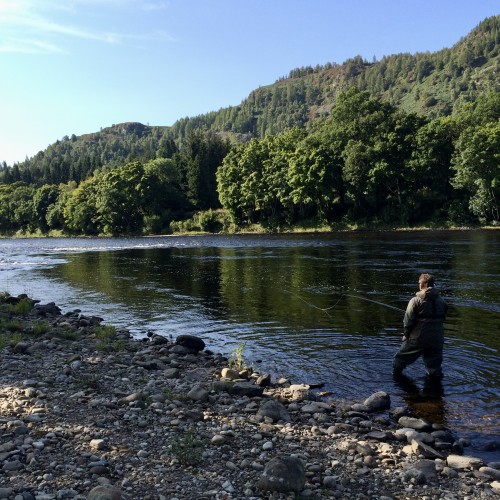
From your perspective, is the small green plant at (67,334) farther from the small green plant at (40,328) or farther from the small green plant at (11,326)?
the small green plant at (11,326)

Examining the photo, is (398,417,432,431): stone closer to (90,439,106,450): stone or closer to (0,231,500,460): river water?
(0,231,500,460): river water

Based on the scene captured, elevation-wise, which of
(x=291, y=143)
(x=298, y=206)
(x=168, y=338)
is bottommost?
(x=168, y=338)

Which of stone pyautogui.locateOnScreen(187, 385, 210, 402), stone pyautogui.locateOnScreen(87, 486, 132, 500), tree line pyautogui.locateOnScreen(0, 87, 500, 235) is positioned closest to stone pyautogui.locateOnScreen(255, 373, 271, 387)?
stone pyautogui.locateOnScreen(187, 385, 210, 402)

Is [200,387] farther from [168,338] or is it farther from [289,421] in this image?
[168,338]

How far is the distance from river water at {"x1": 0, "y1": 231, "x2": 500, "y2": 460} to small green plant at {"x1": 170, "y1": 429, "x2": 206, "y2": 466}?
14.5 ft

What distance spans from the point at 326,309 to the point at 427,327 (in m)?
9.31

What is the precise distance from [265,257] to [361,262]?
10.3m

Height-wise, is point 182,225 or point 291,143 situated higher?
point 291,143

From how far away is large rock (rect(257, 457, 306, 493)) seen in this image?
6348mm

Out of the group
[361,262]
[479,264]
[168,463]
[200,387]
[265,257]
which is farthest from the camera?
[265,257]

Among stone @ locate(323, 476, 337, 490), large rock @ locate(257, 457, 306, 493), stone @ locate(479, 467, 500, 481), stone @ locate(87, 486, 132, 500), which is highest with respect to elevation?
stone @ locate(87, 486, 132, 500)

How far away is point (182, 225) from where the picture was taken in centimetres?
10988

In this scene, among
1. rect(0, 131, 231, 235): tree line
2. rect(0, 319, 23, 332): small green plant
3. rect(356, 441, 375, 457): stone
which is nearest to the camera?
rect(356, 441, 375, 457): stone

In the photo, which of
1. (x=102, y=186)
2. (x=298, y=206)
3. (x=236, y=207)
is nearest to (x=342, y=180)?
(x=298, y=206)
